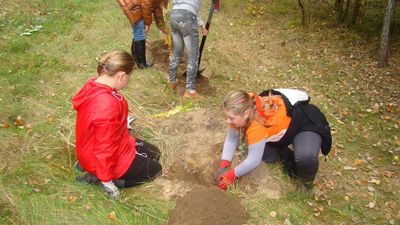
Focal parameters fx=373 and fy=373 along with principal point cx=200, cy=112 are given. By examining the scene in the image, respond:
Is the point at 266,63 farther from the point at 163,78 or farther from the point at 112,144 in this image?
the point at 112,144

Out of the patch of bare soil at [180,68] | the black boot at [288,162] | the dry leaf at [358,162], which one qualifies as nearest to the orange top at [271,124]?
the black boot at [288,162]

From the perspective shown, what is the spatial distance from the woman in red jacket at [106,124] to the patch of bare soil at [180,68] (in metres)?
2.61

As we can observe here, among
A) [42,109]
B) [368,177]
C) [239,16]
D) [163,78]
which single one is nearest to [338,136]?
[368,177]

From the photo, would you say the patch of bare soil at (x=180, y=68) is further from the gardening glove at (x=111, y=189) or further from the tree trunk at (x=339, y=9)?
the tree trunk at (x=339, y=9)

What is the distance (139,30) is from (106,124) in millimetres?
3167

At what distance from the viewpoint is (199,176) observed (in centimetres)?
391

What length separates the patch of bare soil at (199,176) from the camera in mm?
3123

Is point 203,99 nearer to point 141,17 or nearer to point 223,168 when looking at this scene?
point 141,17

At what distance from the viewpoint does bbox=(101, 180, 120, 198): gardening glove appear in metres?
3.23

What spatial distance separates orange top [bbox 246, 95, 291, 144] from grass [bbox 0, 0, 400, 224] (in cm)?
61

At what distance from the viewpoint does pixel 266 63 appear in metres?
7.32

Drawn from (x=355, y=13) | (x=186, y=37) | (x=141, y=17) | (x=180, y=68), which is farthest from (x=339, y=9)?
(x=141, y=17)

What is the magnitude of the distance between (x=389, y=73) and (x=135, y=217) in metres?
5.76

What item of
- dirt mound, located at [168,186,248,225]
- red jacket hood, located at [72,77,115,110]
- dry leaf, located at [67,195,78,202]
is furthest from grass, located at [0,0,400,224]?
red jacket hood, located at [72,77,115,110]
